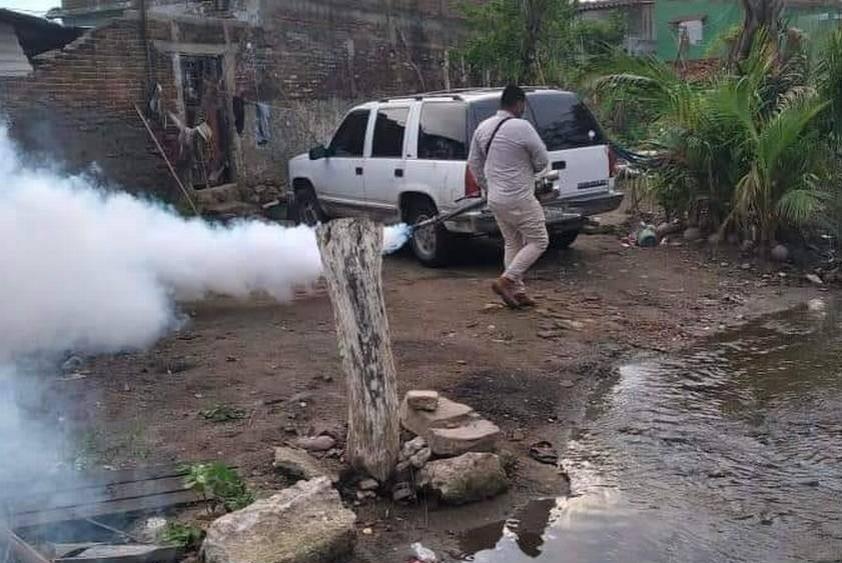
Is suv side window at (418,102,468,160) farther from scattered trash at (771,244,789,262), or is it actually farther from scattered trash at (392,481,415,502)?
scattered trash at (392,481,415,502)

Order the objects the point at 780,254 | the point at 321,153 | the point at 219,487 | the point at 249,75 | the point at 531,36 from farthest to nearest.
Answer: the point at 531,36
the point at 249,75
the point at 321,153
the point at 780,254
the point at 219,487

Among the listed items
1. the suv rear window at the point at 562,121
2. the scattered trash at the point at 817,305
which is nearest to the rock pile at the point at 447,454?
the scattered trash at the point at 817,305

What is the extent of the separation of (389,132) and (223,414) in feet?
18.4

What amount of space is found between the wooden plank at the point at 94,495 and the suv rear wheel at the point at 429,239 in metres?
5.68

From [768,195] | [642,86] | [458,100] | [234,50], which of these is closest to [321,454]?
[458,100]

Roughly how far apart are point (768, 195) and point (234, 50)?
8.82 metres

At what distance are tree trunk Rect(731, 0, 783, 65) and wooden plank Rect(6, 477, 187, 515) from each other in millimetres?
10278

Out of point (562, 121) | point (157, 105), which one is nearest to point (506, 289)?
point (562, 121)

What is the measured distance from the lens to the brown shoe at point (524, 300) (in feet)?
27.2

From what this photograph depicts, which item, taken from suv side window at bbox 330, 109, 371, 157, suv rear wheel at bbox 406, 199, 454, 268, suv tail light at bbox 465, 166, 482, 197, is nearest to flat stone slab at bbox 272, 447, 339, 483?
suv tail light at bbox 465, 166, 482, 197

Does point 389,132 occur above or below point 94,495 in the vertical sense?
above

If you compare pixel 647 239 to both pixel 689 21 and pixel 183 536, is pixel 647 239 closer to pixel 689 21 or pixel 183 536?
pixel 183 536

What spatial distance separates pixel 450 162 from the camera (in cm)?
A: 950

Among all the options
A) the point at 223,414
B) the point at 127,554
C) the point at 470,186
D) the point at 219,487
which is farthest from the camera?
the point at 470,186
